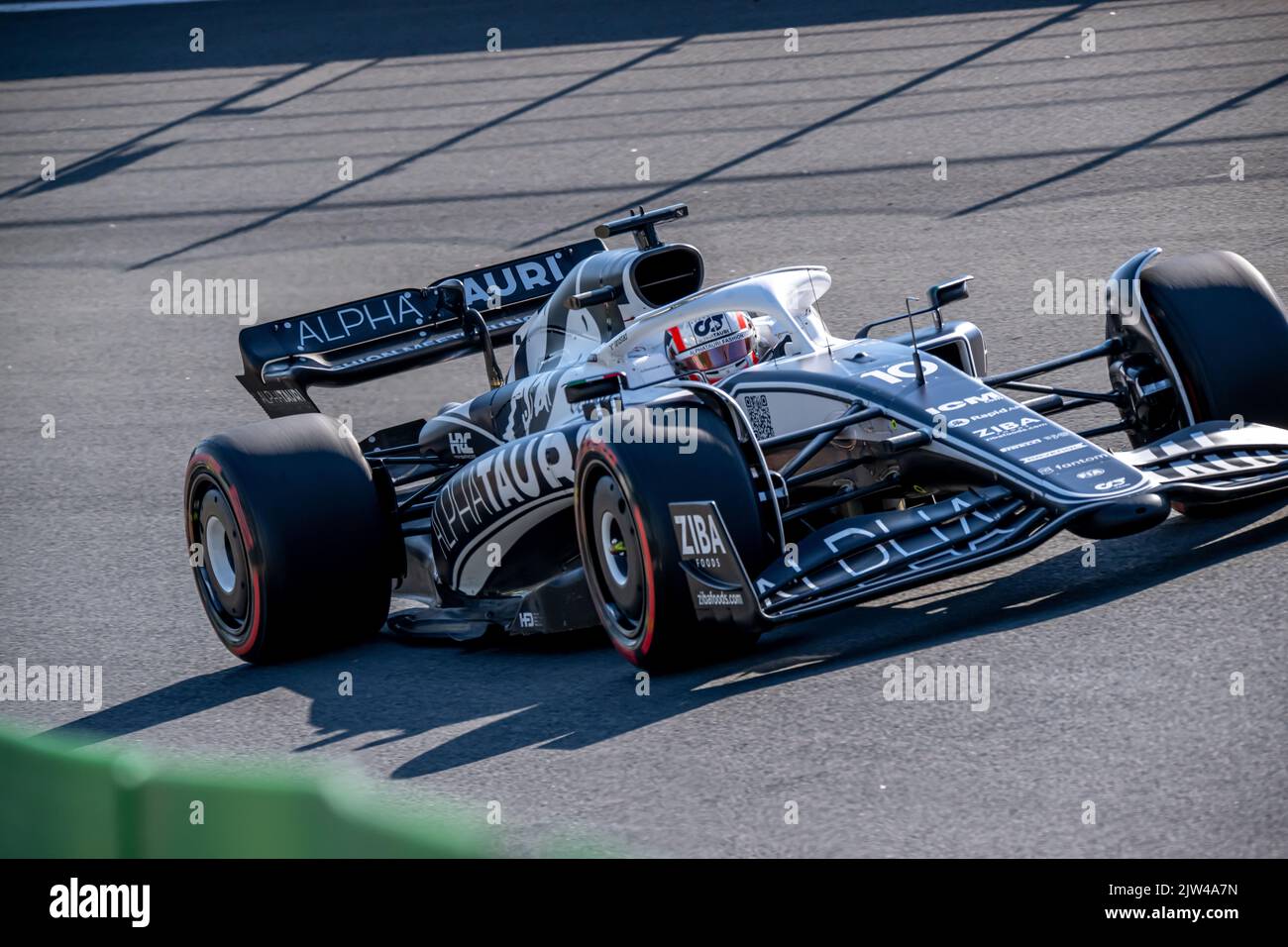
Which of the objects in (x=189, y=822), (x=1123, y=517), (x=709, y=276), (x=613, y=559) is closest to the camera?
(x=189, y=822)

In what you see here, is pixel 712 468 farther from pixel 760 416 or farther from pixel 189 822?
pixel 189 822

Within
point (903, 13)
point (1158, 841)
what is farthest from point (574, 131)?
point (1158, 841)

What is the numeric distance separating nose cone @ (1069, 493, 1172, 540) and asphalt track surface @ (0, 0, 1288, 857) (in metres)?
0.28

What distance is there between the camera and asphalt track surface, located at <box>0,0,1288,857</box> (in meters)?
4.73

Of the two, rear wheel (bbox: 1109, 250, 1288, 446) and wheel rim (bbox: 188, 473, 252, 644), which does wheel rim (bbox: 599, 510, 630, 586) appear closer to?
wheel rim (bbox: 188, 473, 252, 644)

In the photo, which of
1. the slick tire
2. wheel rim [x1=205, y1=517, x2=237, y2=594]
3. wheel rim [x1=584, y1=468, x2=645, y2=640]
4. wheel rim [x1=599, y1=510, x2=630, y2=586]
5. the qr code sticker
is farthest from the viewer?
wheel rim [x1=205, y1=517, x2=237, y2=594]

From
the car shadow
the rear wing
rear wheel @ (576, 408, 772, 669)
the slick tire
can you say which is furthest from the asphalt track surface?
the rear wing

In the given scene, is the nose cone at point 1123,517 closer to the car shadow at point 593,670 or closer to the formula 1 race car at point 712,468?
the formula 1 race car at point 712,468

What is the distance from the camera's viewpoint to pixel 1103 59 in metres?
15.3

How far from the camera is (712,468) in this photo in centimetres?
557

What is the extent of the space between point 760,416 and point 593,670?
1046 mm

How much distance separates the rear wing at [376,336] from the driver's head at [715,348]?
193cm

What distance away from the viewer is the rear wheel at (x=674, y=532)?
548 cm

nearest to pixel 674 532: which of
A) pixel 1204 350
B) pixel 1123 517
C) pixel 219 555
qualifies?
pixel 1123 517
